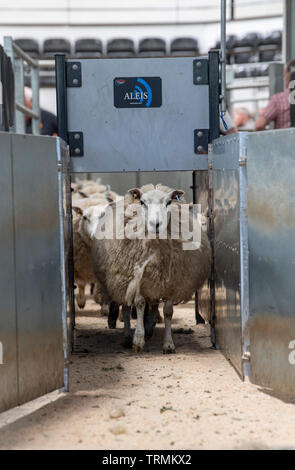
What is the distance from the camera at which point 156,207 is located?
473 cm

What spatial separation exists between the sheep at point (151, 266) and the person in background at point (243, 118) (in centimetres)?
831

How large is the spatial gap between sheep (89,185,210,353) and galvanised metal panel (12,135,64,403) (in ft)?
3.86

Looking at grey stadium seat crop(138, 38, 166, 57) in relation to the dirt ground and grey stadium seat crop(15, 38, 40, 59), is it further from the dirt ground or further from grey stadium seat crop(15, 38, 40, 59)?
the dirt ground

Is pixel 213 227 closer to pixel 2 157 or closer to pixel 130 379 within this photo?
pixel 130 379

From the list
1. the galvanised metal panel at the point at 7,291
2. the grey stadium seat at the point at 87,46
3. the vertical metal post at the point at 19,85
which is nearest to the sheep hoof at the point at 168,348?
the galvanised metal panel at the point at 7,291

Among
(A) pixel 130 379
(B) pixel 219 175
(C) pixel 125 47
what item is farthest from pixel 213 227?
(C) pixel 125 47

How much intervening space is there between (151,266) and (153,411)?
1641 mm

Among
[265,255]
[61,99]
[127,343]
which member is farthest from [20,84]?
[265,255]

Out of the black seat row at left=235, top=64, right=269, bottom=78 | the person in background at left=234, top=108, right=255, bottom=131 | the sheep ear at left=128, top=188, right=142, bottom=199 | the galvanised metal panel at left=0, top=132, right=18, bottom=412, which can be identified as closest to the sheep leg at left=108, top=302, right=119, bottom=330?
the sheep ear at left=128, top=188, right=142, bottom=199

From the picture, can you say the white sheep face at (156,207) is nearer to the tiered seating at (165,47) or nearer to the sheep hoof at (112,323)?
the sheep hoof at (112,323)

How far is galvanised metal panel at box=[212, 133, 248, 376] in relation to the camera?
12.7 ft

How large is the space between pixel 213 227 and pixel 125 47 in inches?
528

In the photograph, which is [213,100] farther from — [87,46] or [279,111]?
[87,46]

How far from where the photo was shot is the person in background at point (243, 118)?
1319 centimetres
